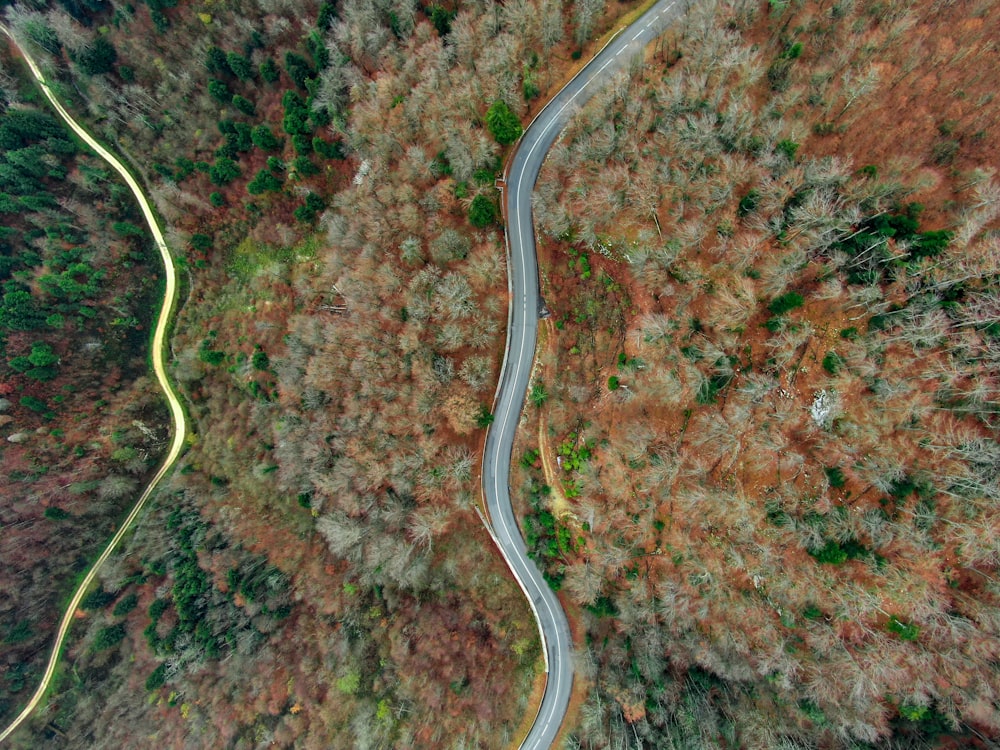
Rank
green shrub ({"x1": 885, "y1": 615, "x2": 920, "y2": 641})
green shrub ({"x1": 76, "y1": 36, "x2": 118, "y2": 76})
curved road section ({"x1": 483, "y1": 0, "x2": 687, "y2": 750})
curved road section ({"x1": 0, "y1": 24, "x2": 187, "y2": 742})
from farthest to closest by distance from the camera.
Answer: curved road section ({"x1": 0, "y1": 24, "x2": 187, "y2": 742}), green shrub ({"x1": 76, "y1": 36, "x2": 118, "y2": 76}), curved road section ({"x1": 483, "y1": 0, "x2": 687, "y2": 750}), green shrub ({"x1": 885, "y1": 615, "x2": 920, "y2": 641})

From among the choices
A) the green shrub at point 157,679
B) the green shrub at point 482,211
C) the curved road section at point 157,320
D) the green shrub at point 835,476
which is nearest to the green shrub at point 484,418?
the green shrub at point 482,211

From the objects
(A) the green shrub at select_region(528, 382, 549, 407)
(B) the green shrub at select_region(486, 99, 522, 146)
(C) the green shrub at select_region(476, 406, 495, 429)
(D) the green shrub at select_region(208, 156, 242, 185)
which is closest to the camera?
(B) the green shrub at select_region(486, 99, 522, 146)

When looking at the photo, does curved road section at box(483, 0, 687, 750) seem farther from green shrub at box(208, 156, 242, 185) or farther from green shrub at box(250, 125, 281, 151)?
green shrub at box(208, 156, 242, 185)

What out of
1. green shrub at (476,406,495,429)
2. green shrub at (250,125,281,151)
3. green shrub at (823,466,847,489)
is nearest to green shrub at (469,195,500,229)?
green shrub at (476,406,495,429)

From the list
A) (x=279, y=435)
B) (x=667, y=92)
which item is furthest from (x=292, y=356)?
(x=667, y=92)

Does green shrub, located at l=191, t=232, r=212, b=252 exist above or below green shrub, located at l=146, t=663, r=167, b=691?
above

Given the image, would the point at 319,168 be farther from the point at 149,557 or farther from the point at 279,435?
the point at 149,557

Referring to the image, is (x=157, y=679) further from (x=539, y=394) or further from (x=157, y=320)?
(x=539, y=394)

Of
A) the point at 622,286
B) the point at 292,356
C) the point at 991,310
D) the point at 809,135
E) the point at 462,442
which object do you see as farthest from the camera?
the point at 292,356

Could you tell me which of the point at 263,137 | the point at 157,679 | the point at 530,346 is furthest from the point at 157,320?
the point at 530,346
